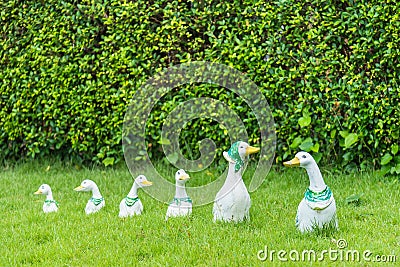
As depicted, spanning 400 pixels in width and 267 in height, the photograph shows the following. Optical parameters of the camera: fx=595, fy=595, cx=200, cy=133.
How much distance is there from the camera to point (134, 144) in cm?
634

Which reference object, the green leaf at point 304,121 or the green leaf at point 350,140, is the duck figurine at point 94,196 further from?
the green leaf at point 350,140

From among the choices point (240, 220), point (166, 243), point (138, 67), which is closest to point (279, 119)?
point (138, 67)

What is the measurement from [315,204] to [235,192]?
1.96 ft

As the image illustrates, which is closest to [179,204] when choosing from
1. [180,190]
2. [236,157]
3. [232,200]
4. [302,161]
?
[180,190]

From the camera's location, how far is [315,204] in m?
3.89

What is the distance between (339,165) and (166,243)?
2.55 meters

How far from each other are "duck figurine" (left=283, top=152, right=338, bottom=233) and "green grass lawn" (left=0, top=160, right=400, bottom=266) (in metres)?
0.08

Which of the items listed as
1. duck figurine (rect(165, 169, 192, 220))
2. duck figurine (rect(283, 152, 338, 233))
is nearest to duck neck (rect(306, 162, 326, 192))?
duck figurine (rect(283, 152, 338, 233))

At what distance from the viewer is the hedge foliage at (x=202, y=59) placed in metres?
5.62

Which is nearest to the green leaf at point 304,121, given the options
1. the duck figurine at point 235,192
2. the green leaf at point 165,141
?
the green leaf at point 165,141

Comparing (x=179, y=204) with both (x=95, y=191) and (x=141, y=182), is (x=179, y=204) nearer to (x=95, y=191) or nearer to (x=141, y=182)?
(x=141, y=182)

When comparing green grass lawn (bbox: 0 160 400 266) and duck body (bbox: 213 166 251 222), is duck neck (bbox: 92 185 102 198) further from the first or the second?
duck body (bbox: 213 166 251 222)

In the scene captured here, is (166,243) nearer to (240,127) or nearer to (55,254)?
(55,254)

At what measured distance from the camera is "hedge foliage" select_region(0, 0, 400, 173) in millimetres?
5617
